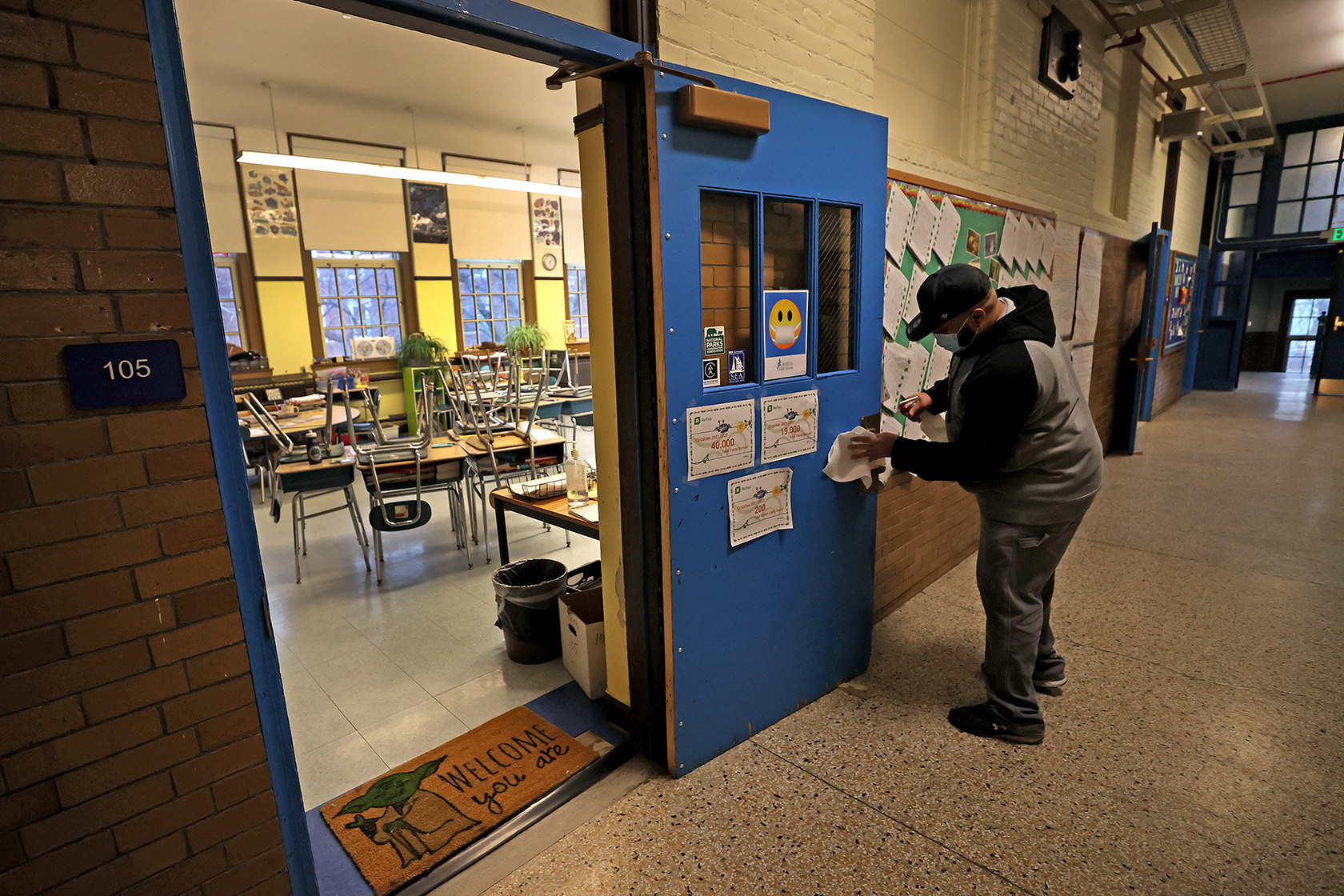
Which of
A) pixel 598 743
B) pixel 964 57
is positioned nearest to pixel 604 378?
pixel 598 743

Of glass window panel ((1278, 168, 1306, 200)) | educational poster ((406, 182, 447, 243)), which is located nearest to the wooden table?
educational poster ((406, 182, 447, 243))

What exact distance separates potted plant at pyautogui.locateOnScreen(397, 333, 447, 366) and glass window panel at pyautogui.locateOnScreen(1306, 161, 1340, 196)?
561 inches

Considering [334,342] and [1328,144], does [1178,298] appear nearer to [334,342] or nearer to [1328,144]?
[1328,144]

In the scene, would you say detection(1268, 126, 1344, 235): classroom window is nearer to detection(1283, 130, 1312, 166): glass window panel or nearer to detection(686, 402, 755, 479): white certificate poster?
detection(1283, 130, 1312, 166): glass window panel

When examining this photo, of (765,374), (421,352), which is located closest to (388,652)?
(765,374)

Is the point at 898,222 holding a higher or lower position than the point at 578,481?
higher

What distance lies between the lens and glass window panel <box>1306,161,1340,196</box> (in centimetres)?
1079

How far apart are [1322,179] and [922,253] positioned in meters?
12.9

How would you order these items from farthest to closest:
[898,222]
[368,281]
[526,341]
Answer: [526,341]
[368,281]
[898,222]

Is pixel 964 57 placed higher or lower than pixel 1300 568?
higher

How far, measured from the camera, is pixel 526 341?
33.0 ft

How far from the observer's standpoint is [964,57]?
3.65 m

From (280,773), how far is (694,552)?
4.00 feet

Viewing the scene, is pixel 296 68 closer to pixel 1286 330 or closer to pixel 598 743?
pixel 598 743
